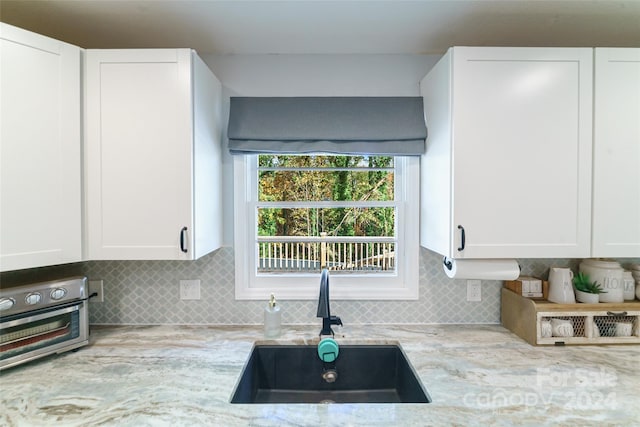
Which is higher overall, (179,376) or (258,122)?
(258,122)

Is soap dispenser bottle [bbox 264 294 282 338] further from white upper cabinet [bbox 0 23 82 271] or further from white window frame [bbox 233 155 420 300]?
white upper cabinet [bbox 0 23 82 271]

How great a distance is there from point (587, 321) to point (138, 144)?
217cm

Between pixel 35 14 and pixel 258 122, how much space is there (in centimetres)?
103

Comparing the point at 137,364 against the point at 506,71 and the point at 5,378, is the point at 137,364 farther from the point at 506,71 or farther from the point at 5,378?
the point at 506,71

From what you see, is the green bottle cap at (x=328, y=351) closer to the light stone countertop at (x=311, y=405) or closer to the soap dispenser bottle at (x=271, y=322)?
the light stone countertop at (x=311, y=405)

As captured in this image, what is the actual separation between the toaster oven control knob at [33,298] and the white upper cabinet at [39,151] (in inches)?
5.4

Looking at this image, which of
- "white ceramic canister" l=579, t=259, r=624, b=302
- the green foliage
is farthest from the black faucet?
"white ceramic canister" l=579, t=259, r=624, b=302

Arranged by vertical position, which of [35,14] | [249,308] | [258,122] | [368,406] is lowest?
[368,406]

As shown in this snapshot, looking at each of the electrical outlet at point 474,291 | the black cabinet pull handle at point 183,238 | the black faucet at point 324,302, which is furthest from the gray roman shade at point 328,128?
the electrical outlet at point 474,291

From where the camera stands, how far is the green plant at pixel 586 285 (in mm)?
1513

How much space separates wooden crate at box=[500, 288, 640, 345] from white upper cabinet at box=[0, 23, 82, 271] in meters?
2.06

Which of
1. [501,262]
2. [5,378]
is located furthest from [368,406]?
[5,378]

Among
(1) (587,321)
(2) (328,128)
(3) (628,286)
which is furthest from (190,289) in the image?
(3) (628,286)

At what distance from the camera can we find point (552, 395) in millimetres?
1089
